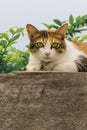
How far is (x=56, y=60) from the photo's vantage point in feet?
7.69

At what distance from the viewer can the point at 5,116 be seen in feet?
7.27

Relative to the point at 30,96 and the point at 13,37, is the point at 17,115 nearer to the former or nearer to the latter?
the point at 30,96

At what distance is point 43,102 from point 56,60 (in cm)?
27

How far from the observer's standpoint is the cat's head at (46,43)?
2.27m

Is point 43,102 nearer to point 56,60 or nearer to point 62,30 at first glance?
point 56,60

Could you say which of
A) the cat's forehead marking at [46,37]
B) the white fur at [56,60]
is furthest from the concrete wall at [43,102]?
the cat's forehead marking at [46,37]

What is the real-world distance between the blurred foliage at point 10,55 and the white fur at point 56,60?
0.57 ft

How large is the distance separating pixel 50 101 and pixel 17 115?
0.19 metres

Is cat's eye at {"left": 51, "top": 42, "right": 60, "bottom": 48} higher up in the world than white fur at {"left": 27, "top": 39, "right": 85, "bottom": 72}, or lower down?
higher up

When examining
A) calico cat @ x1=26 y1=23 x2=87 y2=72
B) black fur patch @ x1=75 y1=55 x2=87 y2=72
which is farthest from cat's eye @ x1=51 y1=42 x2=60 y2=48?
black fur patch @ x1=75 y1=55 x2=87 y2=72

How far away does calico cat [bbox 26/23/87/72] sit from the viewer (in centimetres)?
229

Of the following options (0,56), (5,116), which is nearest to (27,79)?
(5,116)

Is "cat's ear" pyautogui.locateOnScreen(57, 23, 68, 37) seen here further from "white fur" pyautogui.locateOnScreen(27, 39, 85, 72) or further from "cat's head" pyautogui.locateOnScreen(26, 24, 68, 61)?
"white fur" pyautogui.locateOnScreen(27, 39, 85, 72)

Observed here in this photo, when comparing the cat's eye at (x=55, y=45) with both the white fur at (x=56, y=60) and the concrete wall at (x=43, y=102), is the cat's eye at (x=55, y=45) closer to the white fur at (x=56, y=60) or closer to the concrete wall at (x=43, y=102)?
the white fur at (x=56, y=60)
